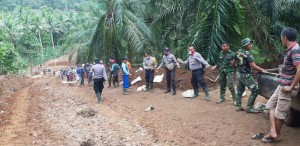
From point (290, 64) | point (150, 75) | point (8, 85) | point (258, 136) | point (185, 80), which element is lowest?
point (8, 85)

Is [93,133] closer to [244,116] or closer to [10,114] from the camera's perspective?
[244,116]

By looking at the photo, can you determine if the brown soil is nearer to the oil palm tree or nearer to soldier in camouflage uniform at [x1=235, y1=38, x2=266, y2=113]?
soldier in camouflage uniform at [x1=235, y1=38, x2=266, y2=113]

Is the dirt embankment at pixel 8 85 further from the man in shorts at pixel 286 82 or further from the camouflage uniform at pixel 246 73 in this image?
the man in shorts at pixel 286 82

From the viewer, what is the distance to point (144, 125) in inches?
298

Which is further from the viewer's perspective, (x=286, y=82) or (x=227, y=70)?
(x=227, y=70)

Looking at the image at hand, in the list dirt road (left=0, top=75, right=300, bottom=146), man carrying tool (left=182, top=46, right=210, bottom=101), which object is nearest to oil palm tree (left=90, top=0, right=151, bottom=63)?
dirt road (left=0, top=75, right=300, bottom=146)

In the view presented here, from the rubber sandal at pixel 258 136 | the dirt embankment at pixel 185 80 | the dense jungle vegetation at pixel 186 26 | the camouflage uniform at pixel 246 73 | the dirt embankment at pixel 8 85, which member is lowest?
the dirt embankment at pixel 8 85

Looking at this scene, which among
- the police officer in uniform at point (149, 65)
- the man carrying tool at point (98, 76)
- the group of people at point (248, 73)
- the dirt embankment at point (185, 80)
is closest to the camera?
the group of people at point (248, 73)

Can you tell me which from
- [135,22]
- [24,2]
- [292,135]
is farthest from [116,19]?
[24,2]

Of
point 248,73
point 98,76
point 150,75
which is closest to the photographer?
point 248,73

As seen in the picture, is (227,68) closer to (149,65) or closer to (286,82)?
(286,82)

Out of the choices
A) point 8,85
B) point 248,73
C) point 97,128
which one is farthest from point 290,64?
point 8,85

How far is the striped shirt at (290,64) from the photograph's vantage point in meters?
4.56

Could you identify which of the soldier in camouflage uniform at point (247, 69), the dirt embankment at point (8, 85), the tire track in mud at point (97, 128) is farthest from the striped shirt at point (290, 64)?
the dirt embankment at point (8, 85)
